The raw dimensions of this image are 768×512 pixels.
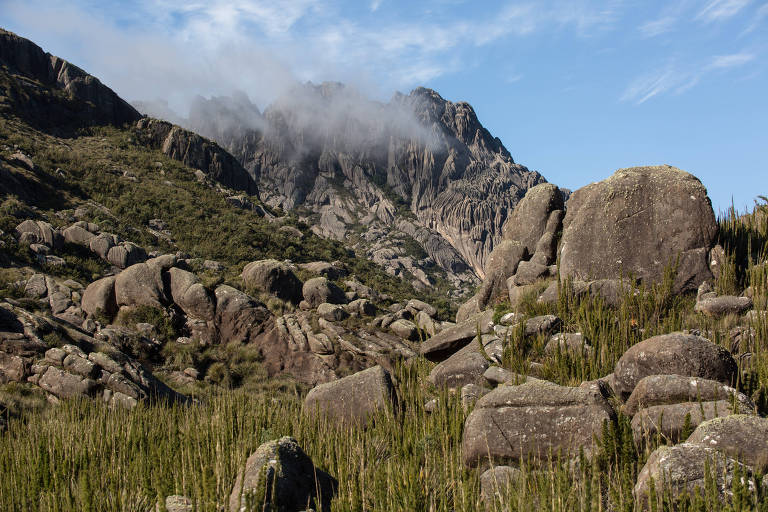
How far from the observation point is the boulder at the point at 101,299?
22859mm

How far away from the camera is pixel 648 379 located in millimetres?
6855

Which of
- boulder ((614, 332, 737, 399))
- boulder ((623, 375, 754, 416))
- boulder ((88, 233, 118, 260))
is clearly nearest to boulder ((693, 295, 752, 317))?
boulder ((614, 332, 737, 399))

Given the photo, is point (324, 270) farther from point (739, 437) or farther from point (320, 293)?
point (739, 437)

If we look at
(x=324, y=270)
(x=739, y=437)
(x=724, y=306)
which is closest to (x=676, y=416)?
(x=739, y=437)

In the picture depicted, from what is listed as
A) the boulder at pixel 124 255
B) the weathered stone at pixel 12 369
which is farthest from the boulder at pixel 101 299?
the weathered stone at pixel 12 369

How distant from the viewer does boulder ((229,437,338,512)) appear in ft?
16.4

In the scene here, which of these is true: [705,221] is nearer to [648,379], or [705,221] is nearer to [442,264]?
[648,379]

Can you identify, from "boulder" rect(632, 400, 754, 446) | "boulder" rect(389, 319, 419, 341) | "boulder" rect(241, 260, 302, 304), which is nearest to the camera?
"boulder" rect(632, 400, 754, 446)

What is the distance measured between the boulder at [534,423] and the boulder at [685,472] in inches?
51.3

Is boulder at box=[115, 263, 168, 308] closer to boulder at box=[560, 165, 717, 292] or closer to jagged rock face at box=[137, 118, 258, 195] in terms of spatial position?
boulder at box=[560, 165, 717, 292]

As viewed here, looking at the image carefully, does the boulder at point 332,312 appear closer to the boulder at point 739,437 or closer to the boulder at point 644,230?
the boulder at point 644,230

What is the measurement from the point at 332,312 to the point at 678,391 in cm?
2070

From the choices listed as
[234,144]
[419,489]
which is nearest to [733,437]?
[419,489]

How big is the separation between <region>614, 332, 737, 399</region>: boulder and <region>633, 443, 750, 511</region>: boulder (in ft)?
8.09
